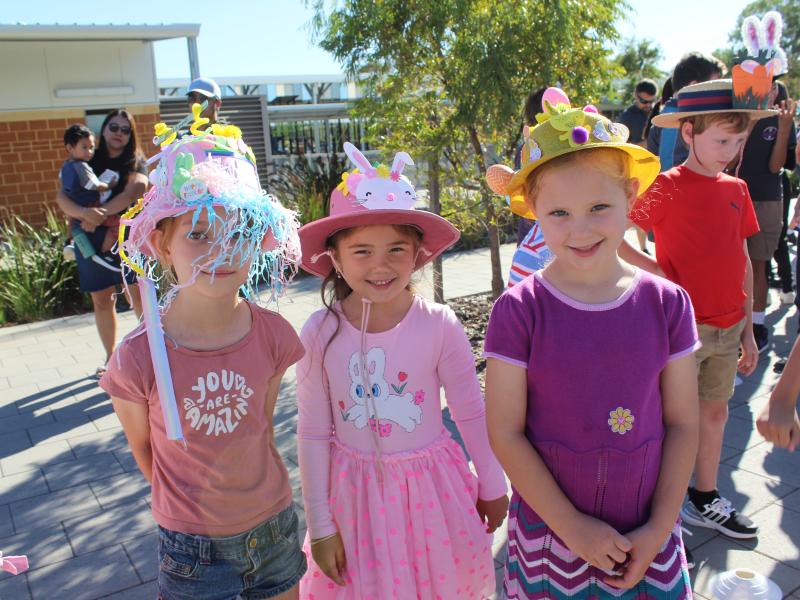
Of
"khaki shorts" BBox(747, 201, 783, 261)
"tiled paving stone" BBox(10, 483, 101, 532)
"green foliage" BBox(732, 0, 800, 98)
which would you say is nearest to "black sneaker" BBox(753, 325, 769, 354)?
"khaki shorts" BBox(747, 201, 783, 261)

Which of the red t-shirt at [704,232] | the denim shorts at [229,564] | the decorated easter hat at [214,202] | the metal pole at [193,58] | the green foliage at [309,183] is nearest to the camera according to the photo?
the decorated easter hat at [214,202]

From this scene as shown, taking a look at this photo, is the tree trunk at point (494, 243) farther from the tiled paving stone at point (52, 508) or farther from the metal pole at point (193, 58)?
the metal pole at point (193, 58)

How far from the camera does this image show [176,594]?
6.49 ft

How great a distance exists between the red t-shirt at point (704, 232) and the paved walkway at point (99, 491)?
37.5 inches

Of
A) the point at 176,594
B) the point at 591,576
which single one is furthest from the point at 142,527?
the point at 591,576

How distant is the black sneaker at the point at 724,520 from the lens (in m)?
3.04

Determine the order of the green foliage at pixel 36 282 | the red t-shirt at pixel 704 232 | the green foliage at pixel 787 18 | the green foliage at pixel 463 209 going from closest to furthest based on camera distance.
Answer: the red t-shirt at pixel 704 232 < the green foliage at pixel 463 209 < the green foliage at pixel 36 282 < the green foliage at pixel 787 18

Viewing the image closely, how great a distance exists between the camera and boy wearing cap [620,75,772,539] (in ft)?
9.40

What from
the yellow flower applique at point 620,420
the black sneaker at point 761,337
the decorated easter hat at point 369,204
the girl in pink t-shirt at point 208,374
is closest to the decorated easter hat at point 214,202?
the girl in pink t-shirt at point 208,374

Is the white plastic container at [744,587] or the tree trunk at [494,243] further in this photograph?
the tree trunk at [494,243]

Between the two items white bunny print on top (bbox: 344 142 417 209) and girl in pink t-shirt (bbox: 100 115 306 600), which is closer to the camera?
girl in pink t-shirt (bbox: 100 115 306 600)

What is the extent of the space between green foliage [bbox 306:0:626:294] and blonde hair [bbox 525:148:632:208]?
341 centimetres

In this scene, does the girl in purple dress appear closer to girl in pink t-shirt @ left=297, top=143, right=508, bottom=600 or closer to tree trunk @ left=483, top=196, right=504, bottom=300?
girl in pink t-shirt @ left=297, top=143, right=508, bottom=600

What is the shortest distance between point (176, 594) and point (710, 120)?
2.55 metres
